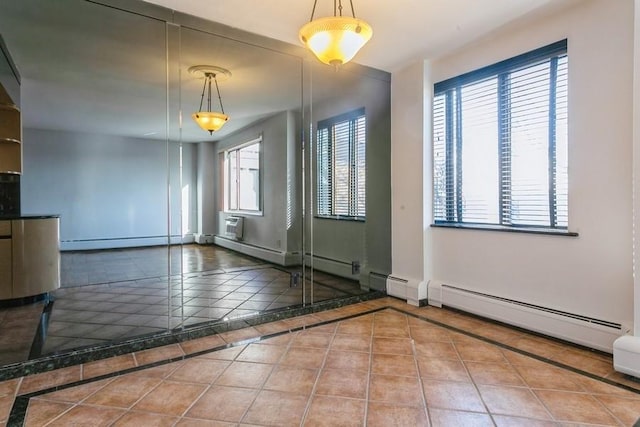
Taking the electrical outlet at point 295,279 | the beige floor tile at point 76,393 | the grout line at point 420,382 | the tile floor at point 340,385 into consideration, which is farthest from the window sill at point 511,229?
the beige floor tile at point 76,393

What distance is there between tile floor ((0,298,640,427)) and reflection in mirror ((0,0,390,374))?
0.48 meters

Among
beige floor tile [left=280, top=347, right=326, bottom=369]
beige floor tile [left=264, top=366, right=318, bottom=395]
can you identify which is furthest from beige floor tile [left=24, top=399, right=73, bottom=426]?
beige floor tile [left=280, top=347, right=326, bottom=369]

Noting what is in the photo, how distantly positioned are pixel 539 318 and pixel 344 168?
242cm

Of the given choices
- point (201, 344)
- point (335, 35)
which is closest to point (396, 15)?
point (335, 35)

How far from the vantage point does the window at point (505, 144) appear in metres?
2.74

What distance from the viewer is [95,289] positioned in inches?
114

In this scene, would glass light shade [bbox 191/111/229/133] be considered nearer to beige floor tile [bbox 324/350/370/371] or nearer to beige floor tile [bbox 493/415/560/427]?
beige floor tile [bbox 324/350/370/371]

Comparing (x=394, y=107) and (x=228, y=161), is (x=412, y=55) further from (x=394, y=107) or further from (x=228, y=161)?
(x=228, y=161)

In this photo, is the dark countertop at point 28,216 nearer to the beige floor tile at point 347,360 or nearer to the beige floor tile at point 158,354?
the beige floor tile at point 158,354

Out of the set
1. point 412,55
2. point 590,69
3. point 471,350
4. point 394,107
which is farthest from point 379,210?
point 590,69

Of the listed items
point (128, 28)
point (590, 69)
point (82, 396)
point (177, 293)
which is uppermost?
point (128, 28)

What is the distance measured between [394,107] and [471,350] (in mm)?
2617

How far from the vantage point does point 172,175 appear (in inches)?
123

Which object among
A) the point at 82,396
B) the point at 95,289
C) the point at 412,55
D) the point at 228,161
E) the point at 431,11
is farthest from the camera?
the point at 228,161
